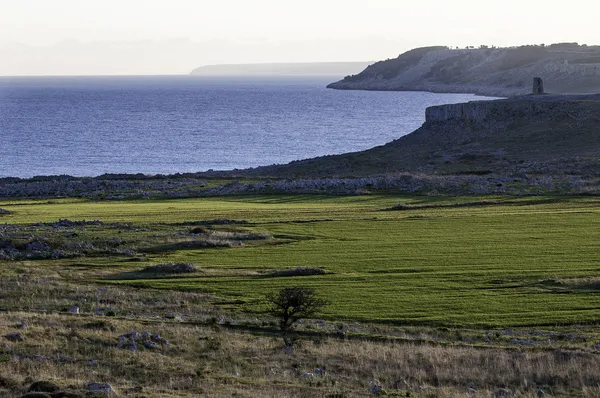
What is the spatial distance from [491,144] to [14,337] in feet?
309

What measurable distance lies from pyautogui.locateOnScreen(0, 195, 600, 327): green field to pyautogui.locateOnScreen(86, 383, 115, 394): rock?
1400cm

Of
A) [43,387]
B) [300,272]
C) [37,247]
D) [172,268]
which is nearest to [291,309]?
[300,272]

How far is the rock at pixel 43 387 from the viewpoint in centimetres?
2291

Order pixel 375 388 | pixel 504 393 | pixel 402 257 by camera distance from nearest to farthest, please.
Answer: pixel 375 388 → pixel 504 393 → pixel 402 257

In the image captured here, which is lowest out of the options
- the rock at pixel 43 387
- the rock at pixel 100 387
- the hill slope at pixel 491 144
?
the hill slope at pixel 491 144

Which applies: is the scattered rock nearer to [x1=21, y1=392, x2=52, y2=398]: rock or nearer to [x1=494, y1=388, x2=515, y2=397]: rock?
[x1=494, y1=388, x2=515, y2=397]: rock

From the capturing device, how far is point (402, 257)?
4866cm

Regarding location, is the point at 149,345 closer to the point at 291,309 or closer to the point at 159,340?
the point at 159,340

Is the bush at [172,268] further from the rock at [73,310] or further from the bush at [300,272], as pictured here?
the rock at [73,310]

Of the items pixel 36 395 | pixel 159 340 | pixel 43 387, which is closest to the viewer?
pixel 36 395

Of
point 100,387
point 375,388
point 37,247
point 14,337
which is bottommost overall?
point 37,247

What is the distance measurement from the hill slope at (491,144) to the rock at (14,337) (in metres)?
71.3

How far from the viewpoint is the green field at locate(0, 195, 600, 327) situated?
37406 millimetres

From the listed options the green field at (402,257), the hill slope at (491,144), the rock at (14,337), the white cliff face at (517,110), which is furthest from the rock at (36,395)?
the white cliff face at (517,110)
